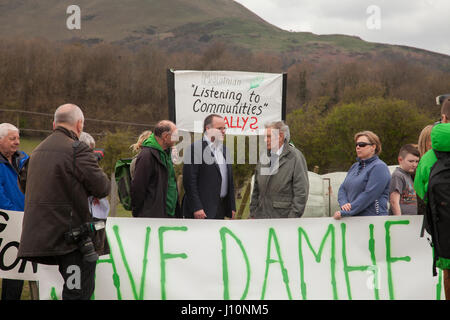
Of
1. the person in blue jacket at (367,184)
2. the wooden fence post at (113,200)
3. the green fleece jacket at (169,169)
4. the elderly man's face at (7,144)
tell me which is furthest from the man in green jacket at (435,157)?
the wooden fence post at (113,200)

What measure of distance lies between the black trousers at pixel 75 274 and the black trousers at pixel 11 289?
1.29 metres

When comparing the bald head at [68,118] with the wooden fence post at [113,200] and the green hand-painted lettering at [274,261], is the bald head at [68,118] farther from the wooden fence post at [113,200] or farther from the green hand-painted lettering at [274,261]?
the wooden fence post at [113,200]

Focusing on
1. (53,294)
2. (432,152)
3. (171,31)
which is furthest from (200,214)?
(171,31)

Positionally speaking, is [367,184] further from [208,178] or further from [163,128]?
[163,128]

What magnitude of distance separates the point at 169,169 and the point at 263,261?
3.93ft

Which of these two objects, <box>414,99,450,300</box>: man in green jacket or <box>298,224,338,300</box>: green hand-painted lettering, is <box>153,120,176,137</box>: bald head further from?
<box>414,99,450,300</box>: man in green jacket

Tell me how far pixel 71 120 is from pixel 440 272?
11.3ft

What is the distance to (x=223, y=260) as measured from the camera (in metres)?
4.74

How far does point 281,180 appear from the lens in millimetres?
5121

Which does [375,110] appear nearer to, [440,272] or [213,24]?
[440,272]

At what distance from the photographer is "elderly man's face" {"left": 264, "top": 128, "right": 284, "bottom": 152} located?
5199 millimetres

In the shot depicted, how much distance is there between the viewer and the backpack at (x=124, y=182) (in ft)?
16.3

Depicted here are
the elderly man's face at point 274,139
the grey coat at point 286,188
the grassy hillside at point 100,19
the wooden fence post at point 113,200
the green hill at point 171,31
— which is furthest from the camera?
the grassy hillside at point 100,19

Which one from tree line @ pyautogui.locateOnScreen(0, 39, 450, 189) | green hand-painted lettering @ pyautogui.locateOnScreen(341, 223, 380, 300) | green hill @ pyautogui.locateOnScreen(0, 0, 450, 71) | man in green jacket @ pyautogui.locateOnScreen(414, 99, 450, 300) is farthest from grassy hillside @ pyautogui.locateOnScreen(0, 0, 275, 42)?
man in green jacket @ pyautogui.locateOnScreen(414, 99, 450, 300)
